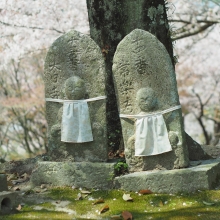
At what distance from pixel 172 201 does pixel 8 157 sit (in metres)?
12.5

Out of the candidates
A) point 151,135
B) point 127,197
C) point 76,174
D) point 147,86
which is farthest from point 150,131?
point 76,174

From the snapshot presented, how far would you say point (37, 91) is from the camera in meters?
14.7

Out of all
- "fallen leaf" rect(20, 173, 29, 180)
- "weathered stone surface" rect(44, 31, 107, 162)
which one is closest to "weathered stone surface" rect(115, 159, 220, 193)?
"weathered stone surface" rect(44, 31, 107, 162)

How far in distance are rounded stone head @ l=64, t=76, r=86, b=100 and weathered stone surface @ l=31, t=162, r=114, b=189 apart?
33.4 inches

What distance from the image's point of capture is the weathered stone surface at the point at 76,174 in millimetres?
5555

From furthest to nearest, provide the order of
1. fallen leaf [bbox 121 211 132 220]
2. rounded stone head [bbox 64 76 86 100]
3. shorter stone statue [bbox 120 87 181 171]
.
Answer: rounded stone head [bbox 64 76 86 100]
shorter stone statue [bbox 120 87 181 171]
fallen leaf [bbox 121 211 132 220]

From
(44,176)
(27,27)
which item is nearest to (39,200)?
(44,176)

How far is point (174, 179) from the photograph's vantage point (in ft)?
17.2

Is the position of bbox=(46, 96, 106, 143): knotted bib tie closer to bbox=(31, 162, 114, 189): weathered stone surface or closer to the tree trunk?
bbox=(31, 162, 114, 189): weathered stone surface

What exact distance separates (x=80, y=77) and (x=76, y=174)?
1232 mm

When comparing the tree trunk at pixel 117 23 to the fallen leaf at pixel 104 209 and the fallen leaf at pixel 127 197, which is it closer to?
the fallen leaf at pixel 127 197

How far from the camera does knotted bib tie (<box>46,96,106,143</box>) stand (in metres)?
5.68

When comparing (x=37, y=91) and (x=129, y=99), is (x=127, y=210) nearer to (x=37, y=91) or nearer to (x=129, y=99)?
(x=129, y=99)

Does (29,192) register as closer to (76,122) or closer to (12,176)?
(76,122)
